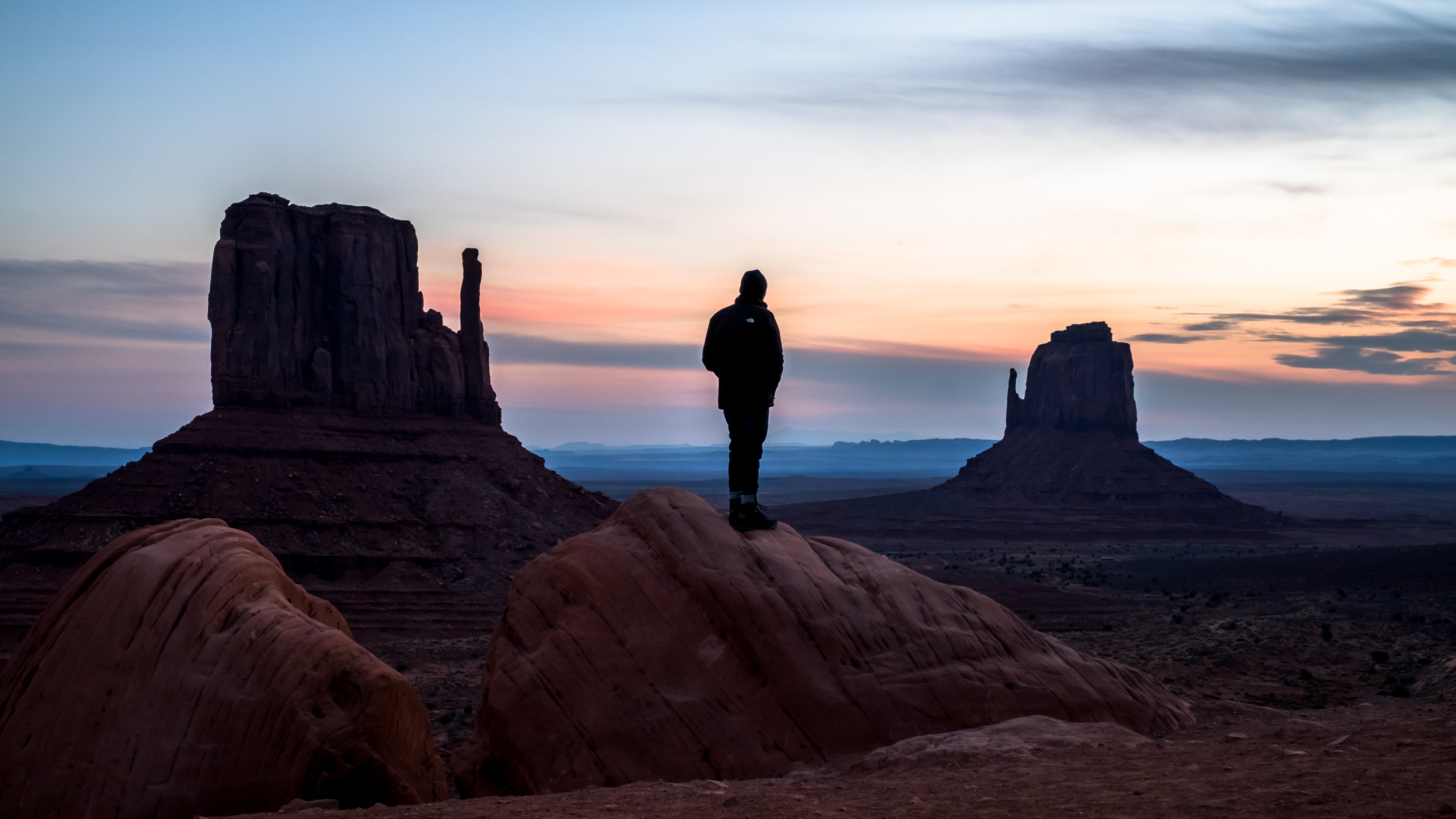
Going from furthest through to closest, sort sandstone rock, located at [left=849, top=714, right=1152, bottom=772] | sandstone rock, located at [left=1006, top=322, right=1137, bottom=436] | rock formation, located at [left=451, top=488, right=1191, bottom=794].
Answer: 1. sandstone rock, located at [left=1006, top=322, right=1137, bottom=436]
2. rock formation, located at [left=451, top=488, right=1191, bottom=794]
3. sandstone rock, located at [left=849, top=714, right=1152, bottom=772]

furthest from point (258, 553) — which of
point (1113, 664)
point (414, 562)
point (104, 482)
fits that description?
point (104, 482)

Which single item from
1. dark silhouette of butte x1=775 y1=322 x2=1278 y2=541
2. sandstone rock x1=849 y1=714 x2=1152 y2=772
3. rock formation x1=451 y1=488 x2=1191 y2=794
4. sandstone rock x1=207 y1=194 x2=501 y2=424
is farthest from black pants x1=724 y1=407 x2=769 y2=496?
dark silhouette of butte x1=775 y1=322 x2=1278 y2=541

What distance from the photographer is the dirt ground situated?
25.7 ft

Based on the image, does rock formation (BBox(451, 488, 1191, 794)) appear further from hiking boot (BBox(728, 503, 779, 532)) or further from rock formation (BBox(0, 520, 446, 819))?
rock formation (BBox(0, 520, 446, 819))

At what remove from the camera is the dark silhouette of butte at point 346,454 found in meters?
54.7

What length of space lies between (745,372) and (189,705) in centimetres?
708

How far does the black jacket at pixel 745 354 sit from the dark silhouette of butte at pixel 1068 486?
94.8 meters

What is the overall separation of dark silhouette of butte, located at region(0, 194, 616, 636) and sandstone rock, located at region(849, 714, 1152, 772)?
131ft

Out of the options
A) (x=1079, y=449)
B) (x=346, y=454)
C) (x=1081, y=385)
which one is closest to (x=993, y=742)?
(x=346, y=454)

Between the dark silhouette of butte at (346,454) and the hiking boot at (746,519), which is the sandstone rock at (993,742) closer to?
the hiking boot at (746,519)

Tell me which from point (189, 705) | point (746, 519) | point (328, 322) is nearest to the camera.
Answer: point (189, 705)

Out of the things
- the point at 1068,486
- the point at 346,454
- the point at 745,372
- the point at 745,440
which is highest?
the point at 745,372

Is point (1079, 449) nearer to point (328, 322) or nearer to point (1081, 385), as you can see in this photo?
point (1081, 385)

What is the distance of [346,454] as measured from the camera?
61875 mm
